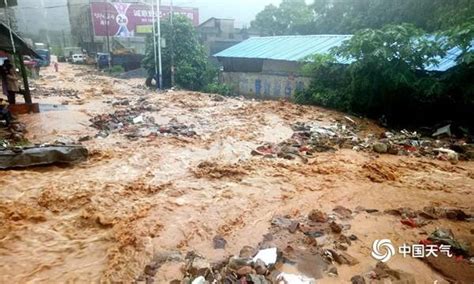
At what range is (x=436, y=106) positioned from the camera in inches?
455

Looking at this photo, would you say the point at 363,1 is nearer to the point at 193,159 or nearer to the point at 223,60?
the point at 223,60

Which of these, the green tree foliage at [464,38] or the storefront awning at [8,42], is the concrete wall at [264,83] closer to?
the green tree foliage at [464,38]

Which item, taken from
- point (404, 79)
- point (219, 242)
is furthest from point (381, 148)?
point (219, 242)

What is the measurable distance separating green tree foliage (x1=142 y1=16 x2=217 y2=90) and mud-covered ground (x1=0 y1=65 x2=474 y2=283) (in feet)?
40.3

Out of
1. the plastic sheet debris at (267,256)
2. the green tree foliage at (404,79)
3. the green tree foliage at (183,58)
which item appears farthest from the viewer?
the green tree foliage at (183,58)

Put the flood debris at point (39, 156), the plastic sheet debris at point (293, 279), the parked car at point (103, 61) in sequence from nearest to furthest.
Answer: the plastic sheet debris at point (293, 279)
the flood debris at point (39, 156)
the parked car at point (103, 61)

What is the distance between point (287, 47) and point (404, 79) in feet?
29.6

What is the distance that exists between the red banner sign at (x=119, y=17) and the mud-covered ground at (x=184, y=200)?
30227mm

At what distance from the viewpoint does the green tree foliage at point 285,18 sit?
29.8 m

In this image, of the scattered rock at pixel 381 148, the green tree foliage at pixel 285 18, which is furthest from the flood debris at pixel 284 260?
the green tree foliage at pixel 285 18

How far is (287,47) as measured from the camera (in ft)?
62.2

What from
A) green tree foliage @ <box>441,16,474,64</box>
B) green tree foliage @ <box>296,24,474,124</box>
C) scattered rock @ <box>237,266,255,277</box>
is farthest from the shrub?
scattered rock @ <box>237,266,255,277</box>

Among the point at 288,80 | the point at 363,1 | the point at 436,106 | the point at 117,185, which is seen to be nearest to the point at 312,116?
the point at 436,106

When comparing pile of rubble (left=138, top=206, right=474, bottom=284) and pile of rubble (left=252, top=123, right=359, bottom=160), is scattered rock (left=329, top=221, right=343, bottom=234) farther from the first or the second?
pile of rubble (left=252, top=123, right=359, bottom=160)
